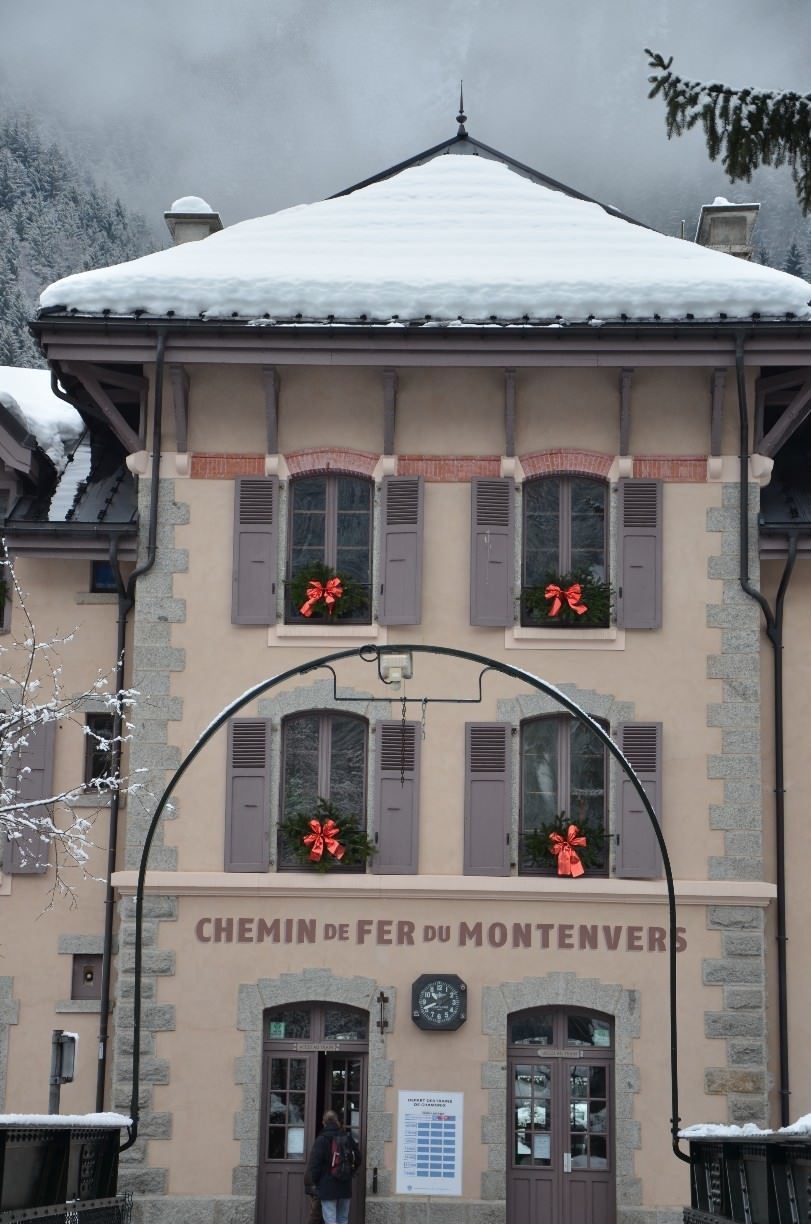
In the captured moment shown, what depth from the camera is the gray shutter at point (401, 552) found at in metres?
22.1

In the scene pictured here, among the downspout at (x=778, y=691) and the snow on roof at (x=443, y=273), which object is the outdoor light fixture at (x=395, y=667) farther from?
the downspout at (x=778, y=691)

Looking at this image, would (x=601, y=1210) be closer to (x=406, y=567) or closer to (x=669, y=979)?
(x=669, y=979)

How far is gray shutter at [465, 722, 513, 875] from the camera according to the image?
21656 mm

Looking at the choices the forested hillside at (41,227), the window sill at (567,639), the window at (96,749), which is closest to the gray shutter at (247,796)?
the window at (96,749)

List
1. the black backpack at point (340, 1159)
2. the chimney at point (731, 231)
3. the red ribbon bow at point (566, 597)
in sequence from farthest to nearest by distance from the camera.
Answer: the chimney at point (731, 231), the red ribbon bow at point (566, 597), the black backpack at point (340, 1159)

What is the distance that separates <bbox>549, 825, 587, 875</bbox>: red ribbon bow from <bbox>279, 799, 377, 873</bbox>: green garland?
1971mm

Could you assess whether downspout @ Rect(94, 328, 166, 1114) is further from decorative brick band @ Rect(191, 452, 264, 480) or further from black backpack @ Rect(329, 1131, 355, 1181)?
black backpack @ Rect(329, 1131, 355, 1181)

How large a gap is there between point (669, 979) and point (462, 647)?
423cm

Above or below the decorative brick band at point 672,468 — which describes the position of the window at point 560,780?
below

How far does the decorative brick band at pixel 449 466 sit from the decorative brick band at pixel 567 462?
0.36 m

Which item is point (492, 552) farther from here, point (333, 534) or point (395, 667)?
point (395, 667)

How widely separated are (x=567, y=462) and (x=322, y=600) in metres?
3.18

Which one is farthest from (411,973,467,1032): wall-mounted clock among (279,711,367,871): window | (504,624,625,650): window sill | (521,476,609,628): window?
(521,476,609,628): window

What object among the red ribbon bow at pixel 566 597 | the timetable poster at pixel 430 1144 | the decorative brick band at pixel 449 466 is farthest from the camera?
the decorative brick band at pixel 449 466
